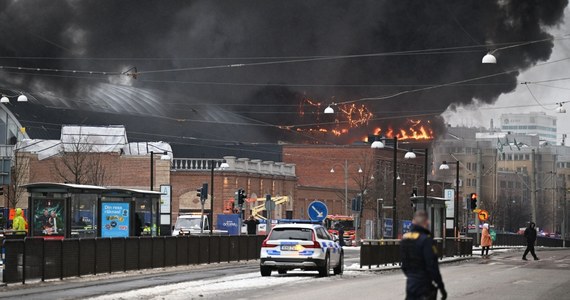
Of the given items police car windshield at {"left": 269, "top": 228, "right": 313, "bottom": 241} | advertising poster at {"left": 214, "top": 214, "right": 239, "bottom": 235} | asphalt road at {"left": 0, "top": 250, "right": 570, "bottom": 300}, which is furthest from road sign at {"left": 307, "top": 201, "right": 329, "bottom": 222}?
advertising poster at {"left": 214, "top": 214, "right": 239, "bottom": 235}

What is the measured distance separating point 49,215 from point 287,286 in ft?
36.3

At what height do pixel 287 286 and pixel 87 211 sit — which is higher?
pixel 87 211

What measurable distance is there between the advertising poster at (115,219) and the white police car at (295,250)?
784 cm

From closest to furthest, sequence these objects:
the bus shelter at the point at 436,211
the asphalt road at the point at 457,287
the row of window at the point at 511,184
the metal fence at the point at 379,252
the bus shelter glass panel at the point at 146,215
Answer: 1. the asphalt road at the point at 457,287
2. the metal fence at the point at 379,252
3. the bus shelter glass panel at the point at 146,215
4. the bus shelter at the point at 436,211
5. the row of window at the point at 511,184

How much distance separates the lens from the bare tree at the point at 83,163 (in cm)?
8831

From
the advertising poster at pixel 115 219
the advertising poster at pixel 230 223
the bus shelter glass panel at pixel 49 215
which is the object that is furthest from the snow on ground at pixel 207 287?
the advertising poster at pixel 230 223

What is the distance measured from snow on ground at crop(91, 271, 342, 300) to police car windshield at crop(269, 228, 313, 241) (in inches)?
44.9

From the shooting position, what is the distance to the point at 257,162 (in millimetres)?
102875

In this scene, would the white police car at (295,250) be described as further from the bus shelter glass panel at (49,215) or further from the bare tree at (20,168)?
the bare tree at (20,168)

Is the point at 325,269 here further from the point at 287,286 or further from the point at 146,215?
the point at 146,215

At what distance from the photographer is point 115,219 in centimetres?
4144

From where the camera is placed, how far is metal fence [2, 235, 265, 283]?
1189 inches

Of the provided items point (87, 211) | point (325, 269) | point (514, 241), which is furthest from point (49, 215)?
point (514, 241)

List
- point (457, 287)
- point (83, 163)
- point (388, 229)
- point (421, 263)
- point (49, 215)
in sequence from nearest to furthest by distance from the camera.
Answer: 1. point (421, 263)
2. point (457, 287)
3. point (49, 215)
4. point (388, 229)
5. point (83, 163)
